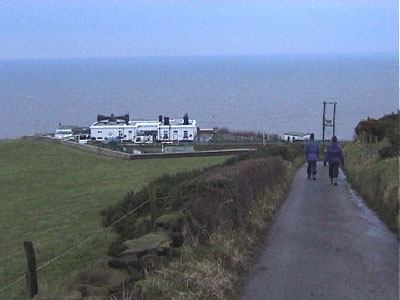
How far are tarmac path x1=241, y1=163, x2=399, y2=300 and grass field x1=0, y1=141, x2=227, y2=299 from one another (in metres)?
2.52

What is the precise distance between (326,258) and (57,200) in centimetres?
1321

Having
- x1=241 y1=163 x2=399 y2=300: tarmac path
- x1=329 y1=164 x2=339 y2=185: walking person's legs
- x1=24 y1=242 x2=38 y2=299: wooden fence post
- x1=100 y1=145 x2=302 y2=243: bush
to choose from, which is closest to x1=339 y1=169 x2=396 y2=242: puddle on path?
x1=241 y1=163 x2=399 y2=300: tarmac path

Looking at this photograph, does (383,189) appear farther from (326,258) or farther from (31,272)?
(31,272)

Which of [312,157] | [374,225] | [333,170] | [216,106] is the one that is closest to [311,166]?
[312,157]

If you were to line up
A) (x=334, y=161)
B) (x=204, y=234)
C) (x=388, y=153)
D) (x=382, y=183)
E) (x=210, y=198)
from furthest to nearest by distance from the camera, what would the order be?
(x=334, y=161), (x=388, y=153), (x=382, y=183), (x=210, y=198), (x=204, y=234)

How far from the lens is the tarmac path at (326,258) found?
7727 millimetres

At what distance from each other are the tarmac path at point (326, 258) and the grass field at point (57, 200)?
252cm

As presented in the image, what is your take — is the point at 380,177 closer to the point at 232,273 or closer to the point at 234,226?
the point at 234,226

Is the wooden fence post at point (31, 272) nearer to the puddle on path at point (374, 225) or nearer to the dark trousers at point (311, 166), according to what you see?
the puddle on path at point (374, 225)

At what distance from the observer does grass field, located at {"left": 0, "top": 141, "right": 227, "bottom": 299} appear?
470 inches

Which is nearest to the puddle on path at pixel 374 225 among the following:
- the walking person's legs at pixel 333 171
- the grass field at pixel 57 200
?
the walking person's legs at pixel 333 171

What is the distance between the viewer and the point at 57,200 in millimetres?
21047

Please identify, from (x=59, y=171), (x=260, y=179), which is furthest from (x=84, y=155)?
(x=260, y=179)

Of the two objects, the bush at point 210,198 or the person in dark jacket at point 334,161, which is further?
the person in dark jacket at point 334,161
